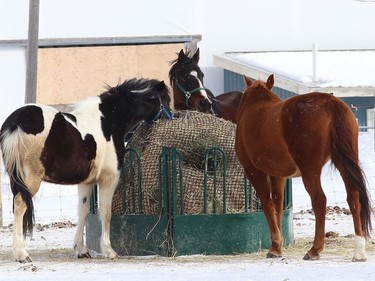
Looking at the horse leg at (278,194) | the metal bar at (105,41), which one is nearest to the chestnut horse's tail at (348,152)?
the horse leg at (278,194)

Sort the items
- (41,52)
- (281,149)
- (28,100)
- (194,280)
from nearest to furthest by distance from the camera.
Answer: (194,280) < (281,149) < (28,100) < (41,52)

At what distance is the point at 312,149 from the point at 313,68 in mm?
17394

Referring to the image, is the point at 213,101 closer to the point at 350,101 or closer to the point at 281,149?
the point at 281,149

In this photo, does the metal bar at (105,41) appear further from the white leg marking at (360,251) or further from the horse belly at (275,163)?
the white leg marking at (360,251)

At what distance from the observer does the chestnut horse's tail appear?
9.31 m

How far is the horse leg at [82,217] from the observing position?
10977mm

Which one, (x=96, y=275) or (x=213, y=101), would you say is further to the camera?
(x=213, y=101)

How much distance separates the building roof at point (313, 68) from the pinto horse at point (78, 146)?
1483 cm

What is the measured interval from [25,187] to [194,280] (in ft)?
8.00

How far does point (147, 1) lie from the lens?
29484 mm

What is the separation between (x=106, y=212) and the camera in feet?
35.6

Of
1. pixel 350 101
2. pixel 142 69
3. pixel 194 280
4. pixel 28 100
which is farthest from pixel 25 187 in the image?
pixel 350 101

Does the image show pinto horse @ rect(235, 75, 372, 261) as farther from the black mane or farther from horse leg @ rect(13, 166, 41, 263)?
the black mane

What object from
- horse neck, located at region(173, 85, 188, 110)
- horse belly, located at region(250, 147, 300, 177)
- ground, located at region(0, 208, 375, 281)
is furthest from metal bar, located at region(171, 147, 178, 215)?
horse neck, located at region(173, 85, 188, 110)
